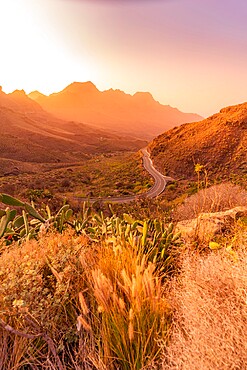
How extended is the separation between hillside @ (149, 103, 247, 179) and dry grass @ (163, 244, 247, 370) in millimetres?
49150

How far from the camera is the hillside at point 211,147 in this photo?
52250 millimetres

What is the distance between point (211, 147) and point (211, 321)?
61.0 m

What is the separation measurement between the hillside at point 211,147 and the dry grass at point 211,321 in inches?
1935

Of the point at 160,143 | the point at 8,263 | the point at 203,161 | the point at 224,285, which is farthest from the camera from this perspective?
the point at 160,143

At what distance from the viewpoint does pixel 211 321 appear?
1.87 metres

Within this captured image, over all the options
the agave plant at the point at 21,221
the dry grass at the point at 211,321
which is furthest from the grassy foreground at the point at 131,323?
the agave plant at the point at 21,221

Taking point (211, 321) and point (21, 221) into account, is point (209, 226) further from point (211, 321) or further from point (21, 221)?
point (21, 221)

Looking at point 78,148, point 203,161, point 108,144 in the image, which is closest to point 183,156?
point 203,161

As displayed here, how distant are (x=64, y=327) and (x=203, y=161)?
56110 mm

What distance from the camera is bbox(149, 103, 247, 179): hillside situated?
52.2 m

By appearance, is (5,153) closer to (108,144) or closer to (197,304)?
(108,144)

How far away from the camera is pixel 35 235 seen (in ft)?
15.0

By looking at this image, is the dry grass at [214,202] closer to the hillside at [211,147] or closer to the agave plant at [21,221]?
the agave plant at [21,221]

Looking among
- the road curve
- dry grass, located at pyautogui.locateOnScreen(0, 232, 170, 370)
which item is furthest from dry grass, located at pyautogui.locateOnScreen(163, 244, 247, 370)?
the road curve
